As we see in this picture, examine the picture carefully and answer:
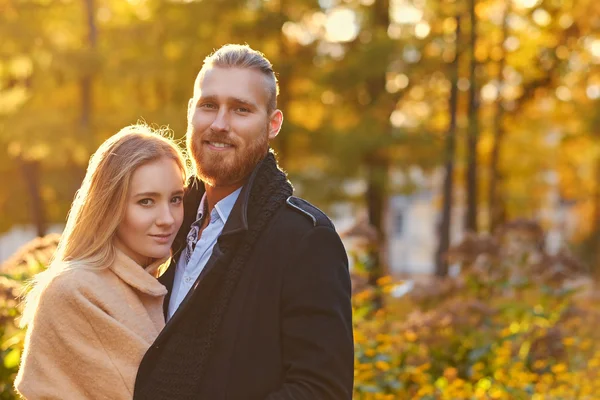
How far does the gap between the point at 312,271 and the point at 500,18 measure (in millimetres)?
20588

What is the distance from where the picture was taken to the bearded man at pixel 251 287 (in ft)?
8.85

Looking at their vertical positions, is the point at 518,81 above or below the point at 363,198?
above

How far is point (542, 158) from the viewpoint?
27.9 meters

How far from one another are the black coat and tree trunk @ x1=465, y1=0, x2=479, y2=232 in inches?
594

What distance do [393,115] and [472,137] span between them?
1706 mm

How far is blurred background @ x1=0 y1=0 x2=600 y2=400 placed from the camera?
7.72m

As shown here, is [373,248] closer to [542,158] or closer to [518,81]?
[518,81]

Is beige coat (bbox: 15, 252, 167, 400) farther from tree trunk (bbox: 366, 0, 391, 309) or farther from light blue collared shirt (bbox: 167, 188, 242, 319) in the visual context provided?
tree trunk (bbox: 366, 0, 391, 309)

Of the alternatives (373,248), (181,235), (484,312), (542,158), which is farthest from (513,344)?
(542,158)

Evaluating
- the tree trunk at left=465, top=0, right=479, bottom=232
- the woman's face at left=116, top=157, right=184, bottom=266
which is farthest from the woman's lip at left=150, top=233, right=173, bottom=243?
the tree trunk at left=465, top=0, right=479, bottom=232

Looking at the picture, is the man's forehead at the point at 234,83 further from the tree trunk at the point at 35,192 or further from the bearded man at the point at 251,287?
the tree trunk at the point at 35,192

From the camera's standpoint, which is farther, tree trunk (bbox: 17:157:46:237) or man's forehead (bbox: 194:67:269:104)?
tree trunk (bbox: 17:157:46:237)

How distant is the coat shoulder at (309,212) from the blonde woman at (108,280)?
571mm

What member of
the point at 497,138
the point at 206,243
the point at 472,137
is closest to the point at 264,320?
the point at 206,243
